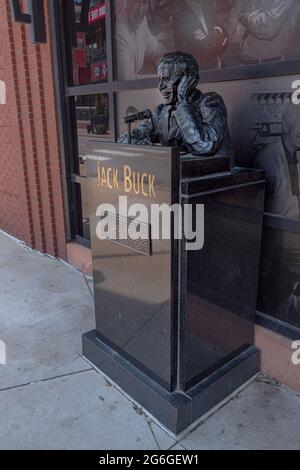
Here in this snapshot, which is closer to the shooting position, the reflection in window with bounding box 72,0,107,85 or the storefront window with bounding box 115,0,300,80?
the storefront window with bounding box 115,0,300,80

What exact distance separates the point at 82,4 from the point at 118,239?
2.91 meters

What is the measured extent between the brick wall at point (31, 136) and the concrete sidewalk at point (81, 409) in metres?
1.80

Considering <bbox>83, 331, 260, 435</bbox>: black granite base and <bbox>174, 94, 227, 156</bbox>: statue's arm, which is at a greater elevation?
<bbox>174, 94, 227, 156</bbox>: statue's arm

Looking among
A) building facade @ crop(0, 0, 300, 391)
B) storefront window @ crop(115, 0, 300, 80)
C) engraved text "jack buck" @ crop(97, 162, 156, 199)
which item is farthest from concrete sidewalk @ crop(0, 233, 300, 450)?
storefront window @ crop(115, 0, 300, 80)

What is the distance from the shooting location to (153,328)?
2316mm

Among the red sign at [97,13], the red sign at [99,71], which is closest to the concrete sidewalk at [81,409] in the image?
the red sign at [99,71]

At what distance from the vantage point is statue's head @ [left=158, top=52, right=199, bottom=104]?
6.95ft

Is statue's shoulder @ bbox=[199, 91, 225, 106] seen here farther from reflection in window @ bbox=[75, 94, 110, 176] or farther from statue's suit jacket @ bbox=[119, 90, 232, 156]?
reflection in window @ bbox=[75, 94, 110, 176]

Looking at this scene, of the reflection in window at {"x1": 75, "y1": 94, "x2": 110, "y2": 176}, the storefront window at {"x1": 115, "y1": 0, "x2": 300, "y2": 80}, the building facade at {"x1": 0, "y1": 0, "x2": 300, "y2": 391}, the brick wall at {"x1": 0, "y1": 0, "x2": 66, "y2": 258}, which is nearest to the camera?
the storefront window at {"x1": 115, "y1": 0, "x2": 300, "y2": 80}

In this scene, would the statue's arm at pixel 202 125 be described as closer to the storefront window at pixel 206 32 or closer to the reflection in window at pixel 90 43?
the storefront window at pixel 206 32

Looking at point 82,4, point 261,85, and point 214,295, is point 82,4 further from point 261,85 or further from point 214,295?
point 214,295

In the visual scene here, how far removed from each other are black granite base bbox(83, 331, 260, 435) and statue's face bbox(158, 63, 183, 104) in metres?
1.67

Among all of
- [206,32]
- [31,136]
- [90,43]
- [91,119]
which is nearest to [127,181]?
[206,32]
